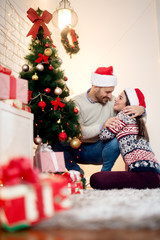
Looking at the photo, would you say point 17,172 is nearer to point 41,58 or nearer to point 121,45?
point 41,58

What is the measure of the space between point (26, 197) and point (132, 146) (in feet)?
3.72

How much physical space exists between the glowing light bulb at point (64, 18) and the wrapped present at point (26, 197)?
2179 millimetres

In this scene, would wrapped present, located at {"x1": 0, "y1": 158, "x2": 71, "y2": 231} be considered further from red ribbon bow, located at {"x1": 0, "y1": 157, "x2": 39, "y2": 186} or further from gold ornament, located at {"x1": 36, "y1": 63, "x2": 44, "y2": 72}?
gold ornament, located at {"x1": 36, "y1": 63, "x2": 44, "y2": 72}

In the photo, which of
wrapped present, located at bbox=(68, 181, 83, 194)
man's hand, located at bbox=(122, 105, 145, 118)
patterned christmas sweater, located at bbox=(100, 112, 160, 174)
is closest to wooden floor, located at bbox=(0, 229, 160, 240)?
wrapped present, located at bbox=(68, 181, 83, 194)

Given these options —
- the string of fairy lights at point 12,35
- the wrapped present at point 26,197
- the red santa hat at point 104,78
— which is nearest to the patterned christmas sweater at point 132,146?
the red santa hat at point 104,78

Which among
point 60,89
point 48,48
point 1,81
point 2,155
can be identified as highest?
point 48,48

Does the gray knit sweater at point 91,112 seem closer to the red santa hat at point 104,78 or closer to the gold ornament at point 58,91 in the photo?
the red santa hat at point 104,78

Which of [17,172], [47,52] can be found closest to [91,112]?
[47,52]

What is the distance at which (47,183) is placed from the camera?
1.91 ft

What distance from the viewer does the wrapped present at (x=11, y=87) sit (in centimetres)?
119

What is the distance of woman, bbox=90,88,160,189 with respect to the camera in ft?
4.91

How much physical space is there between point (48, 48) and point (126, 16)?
139 centimetres

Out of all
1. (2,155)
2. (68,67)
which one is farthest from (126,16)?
(2,155)

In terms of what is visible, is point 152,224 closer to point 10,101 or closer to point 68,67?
point 10,101
